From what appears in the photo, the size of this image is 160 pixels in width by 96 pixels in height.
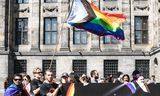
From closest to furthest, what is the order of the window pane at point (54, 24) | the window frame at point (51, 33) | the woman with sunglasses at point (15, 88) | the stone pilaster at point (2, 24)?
the woman with sunglasses at point (15, 88) < the stone pilaster at point (2, 24) < the window frame at point (51, 33) < the window pane at point (54, 24)

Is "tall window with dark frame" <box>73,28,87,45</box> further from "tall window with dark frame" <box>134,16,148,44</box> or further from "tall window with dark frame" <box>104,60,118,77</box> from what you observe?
"tall window with dark frame" <box>134,16,148,44</box>

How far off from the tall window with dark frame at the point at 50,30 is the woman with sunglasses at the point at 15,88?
1074 inches

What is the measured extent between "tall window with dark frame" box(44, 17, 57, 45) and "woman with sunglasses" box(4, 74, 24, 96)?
27.3 metres

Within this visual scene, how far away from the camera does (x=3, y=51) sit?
36.9m

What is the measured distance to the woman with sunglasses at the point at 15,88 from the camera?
11.0 meters

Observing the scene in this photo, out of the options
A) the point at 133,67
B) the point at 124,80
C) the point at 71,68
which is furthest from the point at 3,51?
the point at 124,80

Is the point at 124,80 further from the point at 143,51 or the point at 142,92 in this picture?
the point at 143,51

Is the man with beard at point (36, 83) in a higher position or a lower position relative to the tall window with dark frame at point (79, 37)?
lower

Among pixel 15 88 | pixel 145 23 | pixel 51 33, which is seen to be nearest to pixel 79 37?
→ pixel 51 33

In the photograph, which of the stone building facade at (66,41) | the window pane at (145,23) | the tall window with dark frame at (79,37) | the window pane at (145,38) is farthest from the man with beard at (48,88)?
the window pane at (145,23)

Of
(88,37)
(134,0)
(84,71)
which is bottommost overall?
(84,71)

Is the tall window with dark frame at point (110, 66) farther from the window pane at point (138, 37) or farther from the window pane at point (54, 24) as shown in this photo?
the window pane at point (54, 24)

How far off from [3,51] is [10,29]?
86.1 inches

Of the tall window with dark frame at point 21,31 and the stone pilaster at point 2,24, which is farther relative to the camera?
the tall window with dark frame at point 21,31
